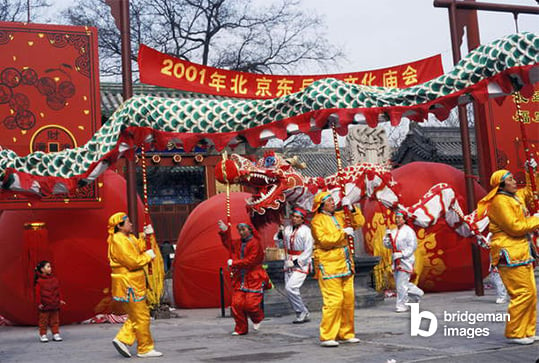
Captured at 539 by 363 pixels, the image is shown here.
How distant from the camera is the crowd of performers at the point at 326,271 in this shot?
695 cm

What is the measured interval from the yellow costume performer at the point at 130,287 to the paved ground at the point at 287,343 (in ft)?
0.74

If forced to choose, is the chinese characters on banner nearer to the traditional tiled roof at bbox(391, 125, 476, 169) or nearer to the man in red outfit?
the man in red outfit

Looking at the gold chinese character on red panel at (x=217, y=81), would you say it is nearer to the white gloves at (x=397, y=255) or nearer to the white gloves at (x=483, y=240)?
the white gloves at (x=397, y=255)

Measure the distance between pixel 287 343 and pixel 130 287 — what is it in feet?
6.12

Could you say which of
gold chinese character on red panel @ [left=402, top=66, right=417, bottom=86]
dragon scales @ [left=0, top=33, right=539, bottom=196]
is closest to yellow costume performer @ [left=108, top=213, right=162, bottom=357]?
dragon scales @ [left=0, top=33, right=539, bottom=196]

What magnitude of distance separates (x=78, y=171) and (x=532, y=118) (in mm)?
8545

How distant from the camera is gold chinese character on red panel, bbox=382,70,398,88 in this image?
11203mm

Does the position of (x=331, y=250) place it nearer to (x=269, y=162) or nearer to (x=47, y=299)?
(x=269, y=162)

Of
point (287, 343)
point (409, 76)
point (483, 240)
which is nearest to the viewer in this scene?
point (287, 343)

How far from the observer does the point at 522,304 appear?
22.5ft

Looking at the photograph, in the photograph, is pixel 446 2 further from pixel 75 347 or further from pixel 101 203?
pixel 75 347

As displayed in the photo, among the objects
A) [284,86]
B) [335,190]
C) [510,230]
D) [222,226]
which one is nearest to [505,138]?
[335,190]

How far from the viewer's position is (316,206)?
26.2 feet

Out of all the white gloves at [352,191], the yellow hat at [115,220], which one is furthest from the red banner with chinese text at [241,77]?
Result: the yellow hat at [115,220]
